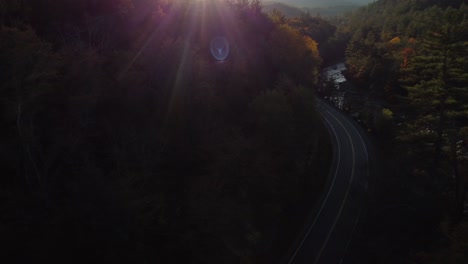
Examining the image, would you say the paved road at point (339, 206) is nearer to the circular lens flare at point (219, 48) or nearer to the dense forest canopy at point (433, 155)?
the dense forest canopy at point (433, 155)

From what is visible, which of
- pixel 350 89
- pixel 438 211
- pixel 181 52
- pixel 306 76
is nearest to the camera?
pixel 181 52

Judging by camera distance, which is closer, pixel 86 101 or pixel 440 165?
pixel 86 101

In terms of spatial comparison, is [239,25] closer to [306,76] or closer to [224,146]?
[306,76]

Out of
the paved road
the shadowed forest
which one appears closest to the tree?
the shadowed forest

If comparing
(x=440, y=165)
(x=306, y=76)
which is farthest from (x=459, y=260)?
(x=306, y=76)

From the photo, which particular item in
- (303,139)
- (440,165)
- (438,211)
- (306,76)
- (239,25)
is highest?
(239,25)

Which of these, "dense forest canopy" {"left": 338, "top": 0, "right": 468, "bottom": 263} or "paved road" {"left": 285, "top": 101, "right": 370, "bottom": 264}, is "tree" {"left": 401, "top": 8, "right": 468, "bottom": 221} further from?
"paved road" {"left": 285, "top": 101, "right": 370, "bottom": 264}
